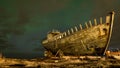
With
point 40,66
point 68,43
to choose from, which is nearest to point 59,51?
point 68,43

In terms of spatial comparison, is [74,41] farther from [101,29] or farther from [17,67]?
[17,67]

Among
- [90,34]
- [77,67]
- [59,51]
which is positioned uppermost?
[90,34]

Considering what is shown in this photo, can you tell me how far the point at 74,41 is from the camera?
23062 millimetres

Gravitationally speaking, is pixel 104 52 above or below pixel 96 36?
below

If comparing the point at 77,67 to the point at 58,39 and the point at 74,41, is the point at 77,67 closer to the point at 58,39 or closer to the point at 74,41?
the point at 74,41

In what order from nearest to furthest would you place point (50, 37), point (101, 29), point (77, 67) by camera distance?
point (77, 67) → point (101, 29) → point (50, 37)

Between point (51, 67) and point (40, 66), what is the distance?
676mm

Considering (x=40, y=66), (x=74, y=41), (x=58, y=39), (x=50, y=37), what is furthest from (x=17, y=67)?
(x=50, y=37)

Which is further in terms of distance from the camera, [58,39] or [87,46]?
[58,39]

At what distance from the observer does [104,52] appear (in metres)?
22.4

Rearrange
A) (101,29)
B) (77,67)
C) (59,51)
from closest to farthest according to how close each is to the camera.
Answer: (77,67) < (101,29) < (59,51)

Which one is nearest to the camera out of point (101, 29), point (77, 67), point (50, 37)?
point (77, 67)

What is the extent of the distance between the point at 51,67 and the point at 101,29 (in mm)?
13544

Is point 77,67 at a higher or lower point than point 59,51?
lower
